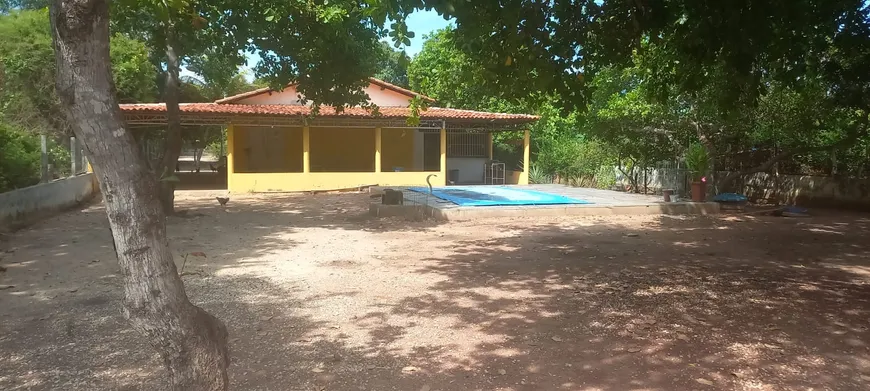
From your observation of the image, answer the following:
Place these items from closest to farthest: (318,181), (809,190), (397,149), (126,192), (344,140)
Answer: (126,192)
(809,190)
(318,181)
(344,140)
(397,149)

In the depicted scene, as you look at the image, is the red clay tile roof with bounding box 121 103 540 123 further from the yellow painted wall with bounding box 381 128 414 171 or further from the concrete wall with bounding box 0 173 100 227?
the concrete wall with bounding box 0 173 100 227

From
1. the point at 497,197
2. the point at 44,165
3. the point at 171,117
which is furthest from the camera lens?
the point at 497,197

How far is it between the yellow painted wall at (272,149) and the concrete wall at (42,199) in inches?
242

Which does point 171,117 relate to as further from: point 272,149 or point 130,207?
point 272,149

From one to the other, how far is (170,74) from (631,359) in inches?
403

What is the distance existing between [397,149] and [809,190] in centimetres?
1314

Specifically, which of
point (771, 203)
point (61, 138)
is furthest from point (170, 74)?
point (771, 203)

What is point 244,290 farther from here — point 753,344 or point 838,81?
point 838,81

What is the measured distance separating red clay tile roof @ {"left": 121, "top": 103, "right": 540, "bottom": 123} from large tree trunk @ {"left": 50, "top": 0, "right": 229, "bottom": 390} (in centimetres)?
1512

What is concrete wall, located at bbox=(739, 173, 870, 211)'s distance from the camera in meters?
13.9

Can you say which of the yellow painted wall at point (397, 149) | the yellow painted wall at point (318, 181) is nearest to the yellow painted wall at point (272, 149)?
the yellow painted wall at point (318, 181)

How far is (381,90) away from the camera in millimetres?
21234

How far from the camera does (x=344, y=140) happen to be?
2198 centimetres

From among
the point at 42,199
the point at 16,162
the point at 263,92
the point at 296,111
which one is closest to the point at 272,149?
the point at 263,92
